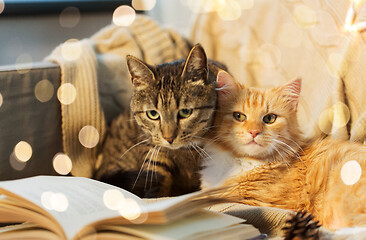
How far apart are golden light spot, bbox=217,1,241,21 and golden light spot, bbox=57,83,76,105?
2.28 feet

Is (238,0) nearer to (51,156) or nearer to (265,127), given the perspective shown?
(265,127)

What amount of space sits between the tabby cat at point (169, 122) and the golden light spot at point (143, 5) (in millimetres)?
1214

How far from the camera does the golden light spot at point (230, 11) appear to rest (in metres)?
1.40

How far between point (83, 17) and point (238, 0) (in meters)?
1.14

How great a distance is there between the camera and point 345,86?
3.26 ft

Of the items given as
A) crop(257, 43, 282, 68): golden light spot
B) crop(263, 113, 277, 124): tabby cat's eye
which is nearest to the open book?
crop(263, 113, 277, 124): tabby cat's eye

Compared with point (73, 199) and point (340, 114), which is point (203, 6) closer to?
point (340, 114)

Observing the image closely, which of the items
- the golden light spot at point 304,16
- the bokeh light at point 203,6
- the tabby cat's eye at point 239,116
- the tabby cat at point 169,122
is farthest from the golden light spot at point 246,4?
the tabby cat's eye at point 239,116

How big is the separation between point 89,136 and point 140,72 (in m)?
0.40

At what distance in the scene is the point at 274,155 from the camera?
2.80 feet

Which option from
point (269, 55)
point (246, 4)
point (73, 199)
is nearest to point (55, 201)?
point (73, 199)

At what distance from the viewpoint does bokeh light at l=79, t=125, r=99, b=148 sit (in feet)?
4.00


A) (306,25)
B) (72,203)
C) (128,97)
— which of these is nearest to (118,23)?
(128,97)

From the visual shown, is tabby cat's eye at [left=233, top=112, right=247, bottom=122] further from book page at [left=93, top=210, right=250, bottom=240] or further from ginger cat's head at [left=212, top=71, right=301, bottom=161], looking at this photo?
book page at [left=93, top=210, right=250, bottom=240]
